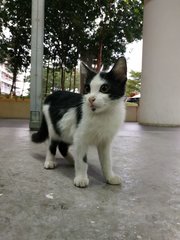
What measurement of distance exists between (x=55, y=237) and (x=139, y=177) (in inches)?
37.2

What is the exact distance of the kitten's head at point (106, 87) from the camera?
59.2 inches

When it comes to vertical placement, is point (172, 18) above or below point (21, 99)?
above

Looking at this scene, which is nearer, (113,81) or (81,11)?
(113,81)

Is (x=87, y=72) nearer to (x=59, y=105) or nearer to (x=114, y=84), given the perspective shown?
(x=114, y=84)

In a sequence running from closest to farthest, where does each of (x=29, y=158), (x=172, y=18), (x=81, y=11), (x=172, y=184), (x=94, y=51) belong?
(x=172, y=184) < (x=29, y=158) < (x=172, y=18) < (x=81, y=11) < (x=94, y=51)

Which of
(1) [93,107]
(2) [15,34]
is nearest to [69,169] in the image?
(1) [93,107]

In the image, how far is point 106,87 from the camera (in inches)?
59.6

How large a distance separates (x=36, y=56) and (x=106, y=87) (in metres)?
3.02

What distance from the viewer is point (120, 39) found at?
8.34 meters

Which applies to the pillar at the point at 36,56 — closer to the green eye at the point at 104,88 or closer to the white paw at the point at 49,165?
the white paw at the point at 49,165

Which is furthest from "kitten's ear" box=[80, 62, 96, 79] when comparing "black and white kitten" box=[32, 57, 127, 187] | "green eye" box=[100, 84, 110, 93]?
"green eye" box=[100, 84, 110, 93]

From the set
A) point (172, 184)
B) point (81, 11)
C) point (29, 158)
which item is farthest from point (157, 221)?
point (81, 11)

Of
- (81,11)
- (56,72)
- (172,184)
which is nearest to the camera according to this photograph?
(172,184)

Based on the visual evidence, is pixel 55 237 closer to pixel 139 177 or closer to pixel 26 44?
→ pixel 139 177
